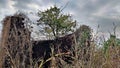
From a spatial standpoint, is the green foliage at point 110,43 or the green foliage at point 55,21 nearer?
the green foliage at point 110,43

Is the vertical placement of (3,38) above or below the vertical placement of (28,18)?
below

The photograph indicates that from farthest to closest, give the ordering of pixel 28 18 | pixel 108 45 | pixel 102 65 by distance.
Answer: pixel 28 18 < pixel 108 45 < pixel 102 65

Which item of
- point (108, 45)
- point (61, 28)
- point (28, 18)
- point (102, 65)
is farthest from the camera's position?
point (61, 28)

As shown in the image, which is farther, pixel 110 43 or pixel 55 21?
pixel 55 21

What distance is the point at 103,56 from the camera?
14.6 feet

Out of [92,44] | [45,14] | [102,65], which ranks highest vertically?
[45,14]

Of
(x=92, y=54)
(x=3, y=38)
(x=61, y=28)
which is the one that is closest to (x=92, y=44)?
(x=92, y=54)

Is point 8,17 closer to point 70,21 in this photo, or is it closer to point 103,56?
point 70,21

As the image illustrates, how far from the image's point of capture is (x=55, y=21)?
69.3 feet

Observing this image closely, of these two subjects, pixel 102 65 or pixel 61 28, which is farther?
pixel 61 28

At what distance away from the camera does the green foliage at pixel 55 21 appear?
20.8 meters

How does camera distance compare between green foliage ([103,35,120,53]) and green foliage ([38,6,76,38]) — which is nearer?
green foliage ([103,35,120,53])

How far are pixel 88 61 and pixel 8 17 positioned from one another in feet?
32.0

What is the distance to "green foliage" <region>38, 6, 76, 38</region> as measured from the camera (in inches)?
818
